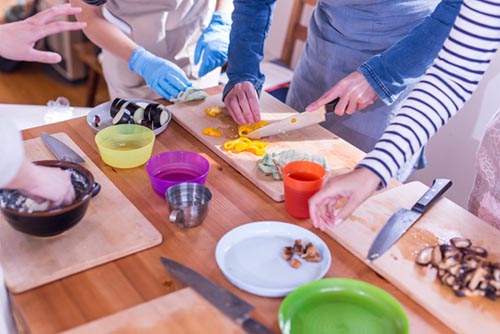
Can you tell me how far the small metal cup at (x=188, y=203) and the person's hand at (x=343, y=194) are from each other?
19 centimetres

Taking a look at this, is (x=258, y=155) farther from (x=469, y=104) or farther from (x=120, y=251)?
(x=469, y=104)

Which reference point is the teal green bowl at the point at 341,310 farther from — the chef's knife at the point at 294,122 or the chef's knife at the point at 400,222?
the chef's knife at the point at 294,122

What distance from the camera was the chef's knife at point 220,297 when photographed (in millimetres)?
780

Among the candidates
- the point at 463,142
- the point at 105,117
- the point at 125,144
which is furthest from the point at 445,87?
the point at 463,142

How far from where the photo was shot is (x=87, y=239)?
930mm

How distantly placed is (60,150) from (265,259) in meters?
0.52

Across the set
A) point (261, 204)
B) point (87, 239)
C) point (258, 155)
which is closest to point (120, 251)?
point (87, 239)

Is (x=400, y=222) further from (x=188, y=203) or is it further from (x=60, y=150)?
(x=60, y=150)

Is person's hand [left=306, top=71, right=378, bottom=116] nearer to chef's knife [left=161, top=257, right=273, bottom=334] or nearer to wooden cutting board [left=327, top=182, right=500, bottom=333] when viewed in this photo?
wooden cutting board [left=327, top=182, right=500, bottom=333]

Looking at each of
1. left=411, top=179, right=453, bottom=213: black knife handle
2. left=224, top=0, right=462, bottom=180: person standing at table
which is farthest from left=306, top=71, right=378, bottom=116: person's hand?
left=411, top=179, right=453, bottom=213: black knife handle

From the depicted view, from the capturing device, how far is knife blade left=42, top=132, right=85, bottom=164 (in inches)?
44.9

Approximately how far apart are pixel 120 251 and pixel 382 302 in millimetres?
419

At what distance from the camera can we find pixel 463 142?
6.56ft

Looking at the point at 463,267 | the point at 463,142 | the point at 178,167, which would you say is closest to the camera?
the point at 463,267
